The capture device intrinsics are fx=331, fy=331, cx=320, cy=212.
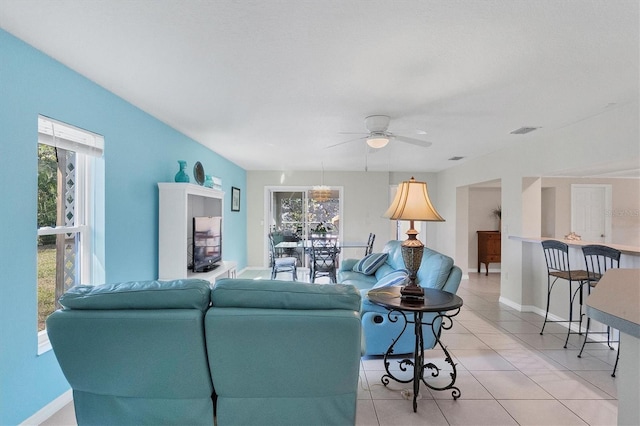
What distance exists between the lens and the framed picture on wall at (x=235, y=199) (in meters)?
6.72

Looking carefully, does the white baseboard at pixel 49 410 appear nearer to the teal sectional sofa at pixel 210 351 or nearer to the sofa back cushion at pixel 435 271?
the teal sectional sofa at pixel 210 351

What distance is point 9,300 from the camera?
1.91m

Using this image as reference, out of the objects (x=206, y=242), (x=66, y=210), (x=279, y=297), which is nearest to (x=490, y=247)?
(x=206, y=242)

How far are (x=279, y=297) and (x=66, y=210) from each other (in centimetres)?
201

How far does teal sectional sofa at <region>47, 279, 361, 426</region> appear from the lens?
166 cm

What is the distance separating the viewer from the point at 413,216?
2.35 metres

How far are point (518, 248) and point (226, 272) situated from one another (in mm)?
4180

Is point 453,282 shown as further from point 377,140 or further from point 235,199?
point 235,199

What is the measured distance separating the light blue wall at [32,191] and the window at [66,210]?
0.08m

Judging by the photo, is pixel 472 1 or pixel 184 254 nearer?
pixel 472 1

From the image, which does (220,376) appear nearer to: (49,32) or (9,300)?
(9,300)

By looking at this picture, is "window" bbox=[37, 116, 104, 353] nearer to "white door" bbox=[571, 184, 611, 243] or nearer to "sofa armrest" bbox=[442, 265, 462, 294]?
"sofa armrest" bbox=[442, 265, 462, 294]

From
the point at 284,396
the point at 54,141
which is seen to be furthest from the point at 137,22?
the point at 284,396

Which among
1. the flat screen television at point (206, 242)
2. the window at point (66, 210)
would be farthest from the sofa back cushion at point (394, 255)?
the window at point (66, 210)
